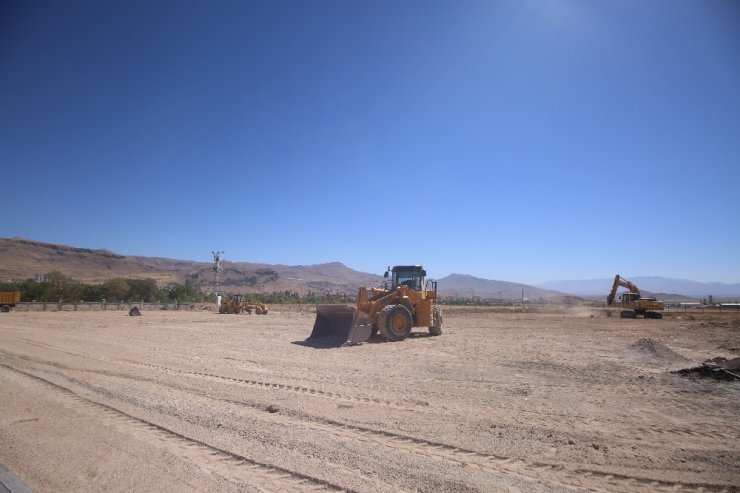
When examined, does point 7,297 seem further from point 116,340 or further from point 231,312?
point 116,340

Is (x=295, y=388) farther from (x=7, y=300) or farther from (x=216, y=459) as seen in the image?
(x=7, y=300)

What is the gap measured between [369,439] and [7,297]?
4166 cm

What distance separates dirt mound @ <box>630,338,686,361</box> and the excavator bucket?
8.35m

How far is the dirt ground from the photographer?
4047mm

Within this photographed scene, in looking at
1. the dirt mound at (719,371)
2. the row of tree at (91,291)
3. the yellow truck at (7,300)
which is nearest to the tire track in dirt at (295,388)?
the dirt mound at (719,371)

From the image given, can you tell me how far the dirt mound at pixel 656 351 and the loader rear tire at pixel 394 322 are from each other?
7329mm

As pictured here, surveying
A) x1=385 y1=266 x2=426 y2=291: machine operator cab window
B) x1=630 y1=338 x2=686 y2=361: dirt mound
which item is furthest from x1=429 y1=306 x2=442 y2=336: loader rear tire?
x1=630 y1=338 x2=686 y2=361: dirt mound

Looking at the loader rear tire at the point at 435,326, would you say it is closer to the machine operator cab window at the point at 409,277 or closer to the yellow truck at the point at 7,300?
the machine operator cab window at the point at 409,277

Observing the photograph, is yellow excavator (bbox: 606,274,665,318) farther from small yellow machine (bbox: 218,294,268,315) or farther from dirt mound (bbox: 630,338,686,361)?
small yellow machine (bbox: 218,294,268,315)

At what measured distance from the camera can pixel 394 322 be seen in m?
15.0

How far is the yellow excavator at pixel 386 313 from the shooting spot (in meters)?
14.3

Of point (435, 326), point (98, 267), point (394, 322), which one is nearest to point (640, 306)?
point (435, 326)

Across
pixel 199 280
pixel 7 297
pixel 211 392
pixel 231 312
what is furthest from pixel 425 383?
pixel 199 280

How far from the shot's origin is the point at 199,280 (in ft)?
441
